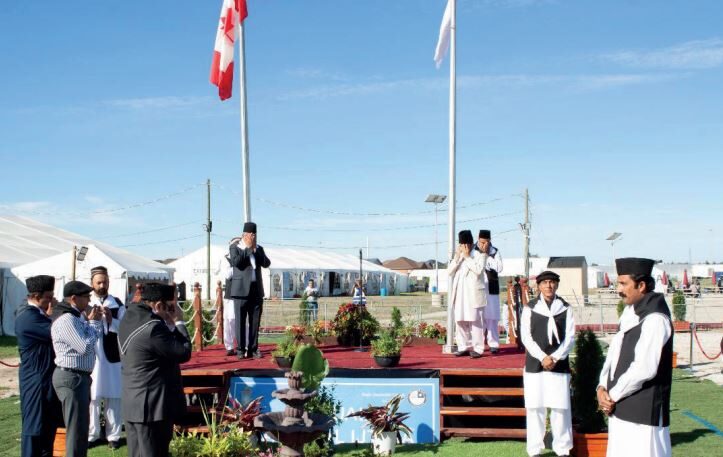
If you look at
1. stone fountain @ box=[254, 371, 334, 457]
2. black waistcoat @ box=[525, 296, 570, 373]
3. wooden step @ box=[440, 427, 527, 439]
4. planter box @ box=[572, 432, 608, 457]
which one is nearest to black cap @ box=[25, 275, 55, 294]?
stone fountain @ box=[254, 371, 334, 457]

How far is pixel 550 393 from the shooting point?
7531 mm

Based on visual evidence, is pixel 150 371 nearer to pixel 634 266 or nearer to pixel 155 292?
pixel 155 292

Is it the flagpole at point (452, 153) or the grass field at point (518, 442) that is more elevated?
the flagpole at point (452, 153)

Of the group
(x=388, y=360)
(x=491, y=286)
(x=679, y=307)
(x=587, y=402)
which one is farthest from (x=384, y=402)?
(x=679, y=307)

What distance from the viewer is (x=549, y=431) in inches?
345

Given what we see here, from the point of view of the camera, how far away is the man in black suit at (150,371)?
221 inches

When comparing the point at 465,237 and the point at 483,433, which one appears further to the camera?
the point at 465,237

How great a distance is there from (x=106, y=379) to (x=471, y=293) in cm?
475

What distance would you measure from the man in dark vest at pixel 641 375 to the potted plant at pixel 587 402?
9.14 ft

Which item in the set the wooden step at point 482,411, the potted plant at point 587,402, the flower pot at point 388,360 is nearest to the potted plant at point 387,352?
the flower pot at point 388,360

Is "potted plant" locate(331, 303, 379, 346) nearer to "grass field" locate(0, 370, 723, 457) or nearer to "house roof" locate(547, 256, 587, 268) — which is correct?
"grass field" locate(0, 370, 723, 457)

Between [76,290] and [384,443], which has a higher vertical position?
[76,290]

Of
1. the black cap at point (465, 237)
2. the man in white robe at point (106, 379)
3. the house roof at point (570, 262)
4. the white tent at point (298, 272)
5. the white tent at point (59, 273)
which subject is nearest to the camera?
the man in white robe at point (106, 379)

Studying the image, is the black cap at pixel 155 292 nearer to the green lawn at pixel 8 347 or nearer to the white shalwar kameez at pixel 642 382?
the white shalwar kameez at pixel 642 382
